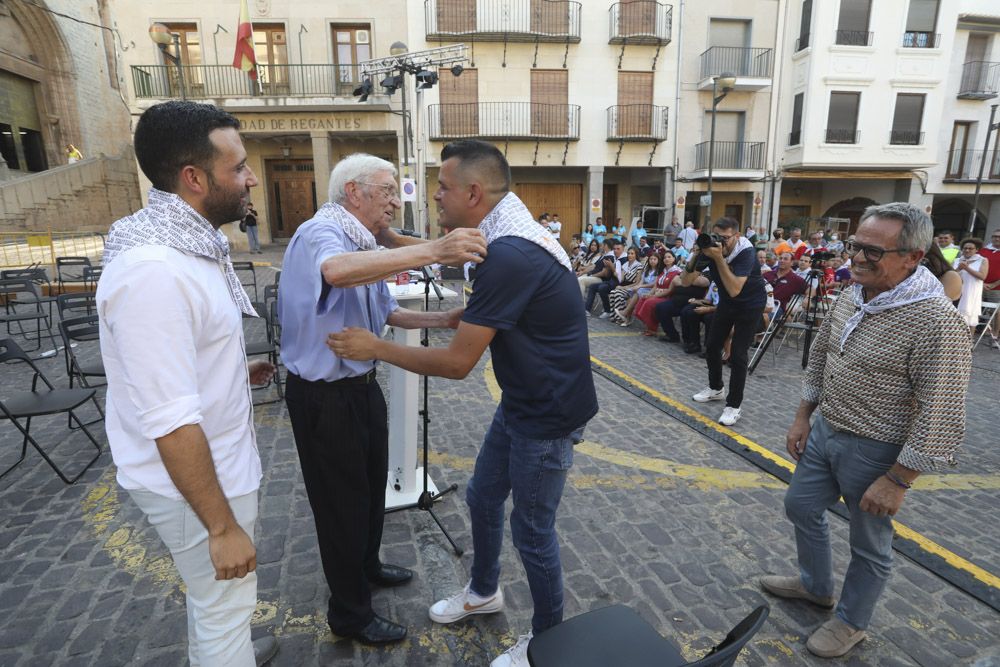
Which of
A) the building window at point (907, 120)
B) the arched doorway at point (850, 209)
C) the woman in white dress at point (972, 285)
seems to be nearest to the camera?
the woman in white dress at point (972, 285)

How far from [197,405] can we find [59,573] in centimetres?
250

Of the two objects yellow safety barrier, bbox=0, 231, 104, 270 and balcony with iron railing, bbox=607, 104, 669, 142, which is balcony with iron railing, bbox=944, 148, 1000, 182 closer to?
balcony with iron railing, bbox=607, 104, 669, 142

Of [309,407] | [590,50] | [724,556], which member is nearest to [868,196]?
[590,50]

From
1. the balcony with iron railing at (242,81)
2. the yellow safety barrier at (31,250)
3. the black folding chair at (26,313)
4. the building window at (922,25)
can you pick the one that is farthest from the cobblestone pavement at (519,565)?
the building window at (922,25)

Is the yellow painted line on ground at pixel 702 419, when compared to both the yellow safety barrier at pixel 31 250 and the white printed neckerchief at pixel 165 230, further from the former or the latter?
the yellow safety barrier at pixel 31 250

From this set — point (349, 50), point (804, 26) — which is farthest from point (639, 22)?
point (349, 50)

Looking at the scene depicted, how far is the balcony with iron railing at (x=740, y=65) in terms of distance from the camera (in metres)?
20.8

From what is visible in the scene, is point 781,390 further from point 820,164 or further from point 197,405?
point 820,164

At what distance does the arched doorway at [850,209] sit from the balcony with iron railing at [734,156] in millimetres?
4783

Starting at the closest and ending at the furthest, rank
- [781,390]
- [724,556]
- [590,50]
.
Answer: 1. [724,556]
2. [781,390]
3. [590,50]

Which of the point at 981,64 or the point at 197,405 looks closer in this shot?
the point at 197,405

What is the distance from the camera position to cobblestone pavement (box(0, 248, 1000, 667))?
2.44m

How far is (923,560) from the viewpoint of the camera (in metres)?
3.04

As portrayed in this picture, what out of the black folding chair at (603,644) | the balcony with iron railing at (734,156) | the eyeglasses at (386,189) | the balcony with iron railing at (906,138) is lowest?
the black folding chair at (603,644)
